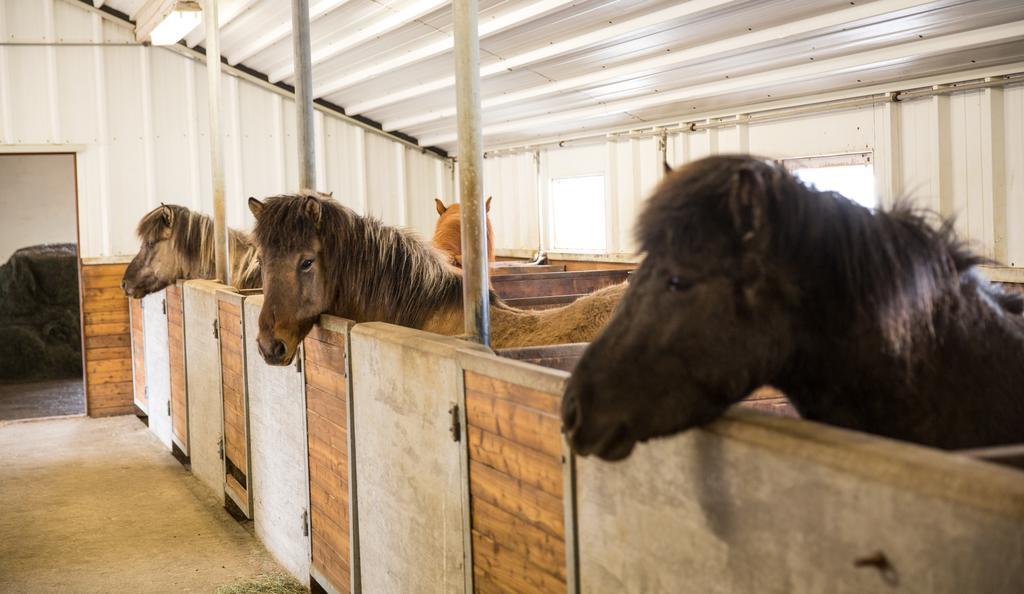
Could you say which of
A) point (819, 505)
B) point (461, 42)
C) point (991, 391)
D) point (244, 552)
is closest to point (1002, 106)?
point (461, 42)

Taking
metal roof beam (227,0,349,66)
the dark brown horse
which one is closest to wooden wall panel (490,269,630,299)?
metal roof beam (227,0,349,66)

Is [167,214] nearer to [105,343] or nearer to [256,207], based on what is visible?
[105,343]

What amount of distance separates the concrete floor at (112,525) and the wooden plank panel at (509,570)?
1.95m

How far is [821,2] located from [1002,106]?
3.32ft

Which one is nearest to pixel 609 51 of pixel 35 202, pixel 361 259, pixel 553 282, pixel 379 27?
pixel 553 282

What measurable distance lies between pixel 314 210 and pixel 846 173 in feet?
10.5

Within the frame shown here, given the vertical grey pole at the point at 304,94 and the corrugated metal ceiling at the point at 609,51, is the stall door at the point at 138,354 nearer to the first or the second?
the corrugated metal ceiling at the point at 609,51

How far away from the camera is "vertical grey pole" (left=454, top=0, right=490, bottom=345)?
8.66 ft

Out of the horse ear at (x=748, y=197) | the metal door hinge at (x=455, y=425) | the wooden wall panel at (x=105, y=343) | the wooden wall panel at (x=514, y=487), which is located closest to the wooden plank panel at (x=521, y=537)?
the wooden wall panel at (x=514, y=487)

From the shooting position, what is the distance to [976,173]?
14.2 ft

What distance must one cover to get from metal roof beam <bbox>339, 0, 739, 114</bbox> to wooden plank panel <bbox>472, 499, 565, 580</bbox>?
3172 mm

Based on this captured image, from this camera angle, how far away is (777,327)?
1.32 metres

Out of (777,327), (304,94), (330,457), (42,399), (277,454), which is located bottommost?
(42,399)

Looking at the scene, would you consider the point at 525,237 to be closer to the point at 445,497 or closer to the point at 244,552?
the point at 244,552
